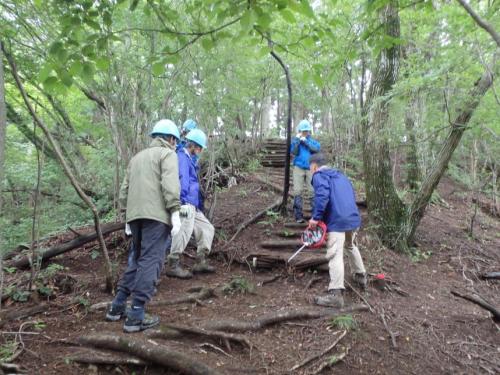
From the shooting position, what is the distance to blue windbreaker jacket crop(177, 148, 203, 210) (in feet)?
17.2

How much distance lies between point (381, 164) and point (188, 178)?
3.97 metres

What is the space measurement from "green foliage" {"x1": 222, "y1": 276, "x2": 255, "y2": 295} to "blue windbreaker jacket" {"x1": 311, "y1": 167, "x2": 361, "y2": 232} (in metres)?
1.42

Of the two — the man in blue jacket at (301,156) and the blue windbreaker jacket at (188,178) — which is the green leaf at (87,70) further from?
the man in blue jacket at (301,156)

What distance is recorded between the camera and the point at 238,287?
5.27 m

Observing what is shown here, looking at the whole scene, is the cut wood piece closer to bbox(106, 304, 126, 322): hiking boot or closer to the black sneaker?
the black sneaker

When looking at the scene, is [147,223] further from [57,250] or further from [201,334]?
[57,250]

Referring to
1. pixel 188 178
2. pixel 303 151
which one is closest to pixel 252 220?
pixel 303 151

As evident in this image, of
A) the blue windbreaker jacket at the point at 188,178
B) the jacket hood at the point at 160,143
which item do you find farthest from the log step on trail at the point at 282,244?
the jacket hood at the point at 160,143

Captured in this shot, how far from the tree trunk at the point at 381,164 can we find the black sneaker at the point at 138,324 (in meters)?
4.87

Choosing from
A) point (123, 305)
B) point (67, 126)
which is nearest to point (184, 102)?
point (67, 126)

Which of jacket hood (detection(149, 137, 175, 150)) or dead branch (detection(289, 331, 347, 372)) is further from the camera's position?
jacket hood (detection(149, 137, 175, 150))

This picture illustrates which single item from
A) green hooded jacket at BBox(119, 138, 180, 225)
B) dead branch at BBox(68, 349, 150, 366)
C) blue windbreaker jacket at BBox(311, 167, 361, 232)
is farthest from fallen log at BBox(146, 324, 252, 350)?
blue windbreaker jacket at BBox(311, 167, 361, 232)

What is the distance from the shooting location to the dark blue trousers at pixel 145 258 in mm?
3852

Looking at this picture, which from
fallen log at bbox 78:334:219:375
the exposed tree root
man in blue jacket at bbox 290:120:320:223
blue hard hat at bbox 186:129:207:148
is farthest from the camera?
man in blue jacket at bbox 290:120:320:223
